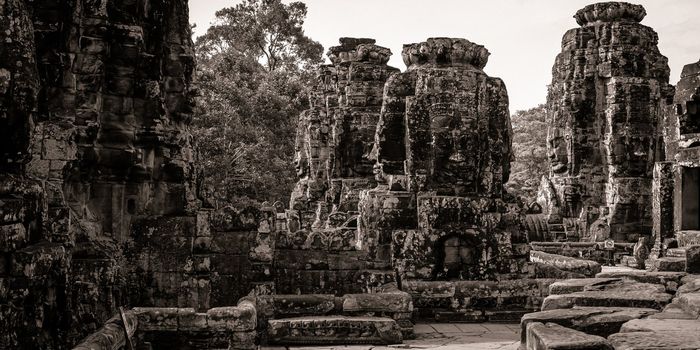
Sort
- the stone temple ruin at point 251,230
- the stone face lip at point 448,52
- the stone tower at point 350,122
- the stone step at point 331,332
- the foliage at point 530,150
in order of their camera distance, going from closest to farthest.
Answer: the stone temple ruin at point 251,230
the stone step at point 331,332
the stone face lip at point 448,52
the stone tower at point 350,122
the foliage at point 530,150

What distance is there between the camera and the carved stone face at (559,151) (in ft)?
79.4

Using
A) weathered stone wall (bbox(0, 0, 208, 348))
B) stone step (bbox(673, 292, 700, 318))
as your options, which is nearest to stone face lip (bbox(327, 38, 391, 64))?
weathered stone wall (bbox(0, 0, 208, 348))

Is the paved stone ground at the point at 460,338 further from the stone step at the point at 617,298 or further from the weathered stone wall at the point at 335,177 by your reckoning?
the weathered stone wall at the point at 335,177

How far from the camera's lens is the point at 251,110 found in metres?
31.3

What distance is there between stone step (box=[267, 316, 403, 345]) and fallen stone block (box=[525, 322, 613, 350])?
279cm

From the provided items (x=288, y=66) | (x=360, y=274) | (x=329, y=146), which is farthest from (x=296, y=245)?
(x=288, y=66)

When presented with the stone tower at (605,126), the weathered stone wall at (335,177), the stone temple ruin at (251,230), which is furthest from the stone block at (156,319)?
the stone tower at (605,126)

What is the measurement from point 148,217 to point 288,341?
2323 millimetres

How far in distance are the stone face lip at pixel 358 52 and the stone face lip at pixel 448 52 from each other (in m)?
8.68

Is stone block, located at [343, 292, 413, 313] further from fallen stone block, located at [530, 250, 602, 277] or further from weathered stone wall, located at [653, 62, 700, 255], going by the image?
weathered stone wall, located at [653, 62, 700, 255]

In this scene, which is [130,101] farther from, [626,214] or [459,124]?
→ [626,214]

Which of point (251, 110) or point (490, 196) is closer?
point (490, 196)

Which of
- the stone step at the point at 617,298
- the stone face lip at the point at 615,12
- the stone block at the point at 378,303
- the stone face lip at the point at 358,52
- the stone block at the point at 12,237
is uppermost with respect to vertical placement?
the stone face lip at the point at 615,12

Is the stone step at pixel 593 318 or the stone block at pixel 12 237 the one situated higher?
the stone block at pixel 12 237
